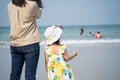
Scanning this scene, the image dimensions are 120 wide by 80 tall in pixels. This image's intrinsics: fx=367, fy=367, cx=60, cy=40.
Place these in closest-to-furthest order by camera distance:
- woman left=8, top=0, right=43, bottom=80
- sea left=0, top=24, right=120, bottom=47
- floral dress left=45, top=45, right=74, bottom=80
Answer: woman left=8, top=0, right=43, bottom=80, floral dress left=45, top=45, right=74, bottom=80, sea left=0, top=24, right=120, bottom=47

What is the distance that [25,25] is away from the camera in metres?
2.39

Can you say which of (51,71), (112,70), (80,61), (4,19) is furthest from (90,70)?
(4,19)

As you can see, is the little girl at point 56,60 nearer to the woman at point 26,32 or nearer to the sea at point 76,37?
the woman at point 26,32

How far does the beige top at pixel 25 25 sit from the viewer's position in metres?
2.38

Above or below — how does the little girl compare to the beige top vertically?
below

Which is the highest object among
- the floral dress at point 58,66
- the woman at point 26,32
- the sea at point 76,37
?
the woman at point 26,32

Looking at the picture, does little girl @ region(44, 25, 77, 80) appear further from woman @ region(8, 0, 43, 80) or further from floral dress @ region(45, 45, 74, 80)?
woman @ region(8, 0, 43, 80)

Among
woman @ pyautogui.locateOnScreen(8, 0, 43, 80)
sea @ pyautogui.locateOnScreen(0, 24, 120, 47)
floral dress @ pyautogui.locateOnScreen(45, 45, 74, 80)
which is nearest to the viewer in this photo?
woman @ pyautogui.locateOnScreen(8, 0, 43, 80)

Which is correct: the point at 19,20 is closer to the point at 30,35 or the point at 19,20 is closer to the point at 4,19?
the point at 30,35

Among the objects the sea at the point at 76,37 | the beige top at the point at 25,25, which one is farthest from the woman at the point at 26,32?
the sea at the point at 76,37

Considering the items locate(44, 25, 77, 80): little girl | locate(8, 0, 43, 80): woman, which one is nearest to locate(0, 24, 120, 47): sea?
locate(44, 25, 77, 80): little girl

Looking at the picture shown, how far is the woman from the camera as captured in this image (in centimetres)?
236

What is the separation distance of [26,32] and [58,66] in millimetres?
388

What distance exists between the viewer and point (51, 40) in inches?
104
